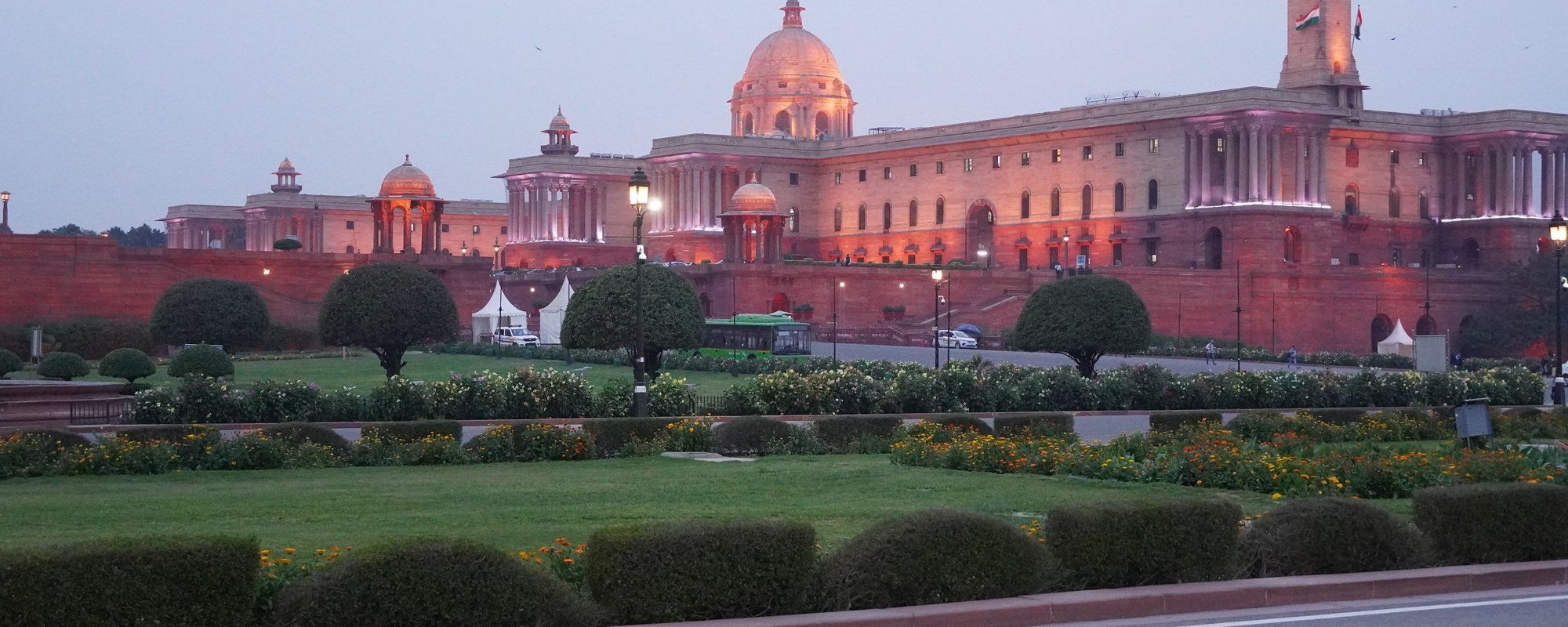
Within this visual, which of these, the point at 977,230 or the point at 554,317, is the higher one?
the point at 977,230

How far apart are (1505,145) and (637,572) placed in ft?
316

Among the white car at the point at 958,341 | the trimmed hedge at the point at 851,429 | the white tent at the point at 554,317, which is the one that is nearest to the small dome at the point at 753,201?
the white car at the point at 958,341

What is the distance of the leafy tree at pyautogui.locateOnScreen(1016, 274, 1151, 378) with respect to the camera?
4797 centimetres

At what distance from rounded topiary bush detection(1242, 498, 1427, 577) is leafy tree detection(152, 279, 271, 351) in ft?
158

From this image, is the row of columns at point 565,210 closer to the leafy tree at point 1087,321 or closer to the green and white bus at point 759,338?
the green and white bus at point 759,338

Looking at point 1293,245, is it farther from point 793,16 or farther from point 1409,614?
point 1409,614

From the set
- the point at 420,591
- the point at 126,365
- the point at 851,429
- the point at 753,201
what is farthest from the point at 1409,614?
the point at 753,201

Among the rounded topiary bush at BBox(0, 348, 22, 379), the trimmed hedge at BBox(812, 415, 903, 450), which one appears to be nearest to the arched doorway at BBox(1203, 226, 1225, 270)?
the rounded topiary bush at BBox(0, 348, 22, 379)

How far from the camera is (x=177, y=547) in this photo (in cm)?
1092

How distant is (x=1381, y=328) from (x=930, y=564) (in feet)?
271

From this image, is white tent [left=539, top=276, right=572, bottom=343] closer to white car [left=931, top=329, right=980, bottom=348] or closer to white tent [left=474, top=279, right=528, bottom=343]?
white tent [left=474, top=279, right=528, bottom=343]

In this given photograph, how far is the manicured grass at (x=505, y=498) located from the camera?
1644 cm

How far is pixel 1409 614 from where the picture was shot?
1280 centimetres

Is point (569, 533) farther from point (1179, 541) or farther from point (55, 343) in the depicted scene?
point (55, 343)
